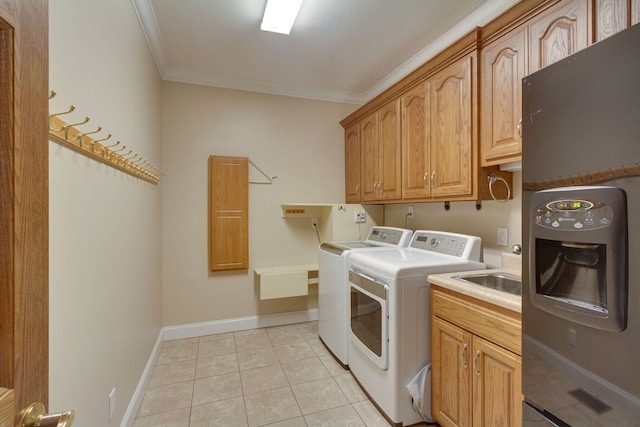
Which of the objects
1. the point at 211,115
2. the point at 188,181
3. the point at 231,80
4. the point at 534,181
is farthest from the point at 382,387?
the point at 231,80

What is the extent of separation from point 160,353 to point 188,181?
161cm

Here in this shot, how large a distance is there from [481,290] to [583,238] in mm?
632

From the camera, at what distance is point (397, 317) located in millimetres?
1666

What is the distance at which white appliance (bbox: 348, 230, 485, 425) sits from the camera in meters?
1.68

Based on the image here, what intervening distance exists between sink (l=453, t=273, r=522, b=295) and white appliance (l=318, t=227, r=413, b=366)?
0.82 meters

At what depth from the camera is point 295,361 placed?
8.18 ft

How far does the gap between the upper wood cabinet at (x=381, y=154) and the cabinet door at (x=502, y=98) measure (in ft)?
2.62

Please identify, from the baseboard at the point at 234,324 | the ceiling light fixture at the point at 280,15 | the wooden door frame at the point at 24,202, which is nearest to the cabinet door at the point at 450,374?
the wooden door frame at the point at 24,202

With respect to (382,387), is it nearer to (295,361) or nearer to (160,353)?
(295,361)

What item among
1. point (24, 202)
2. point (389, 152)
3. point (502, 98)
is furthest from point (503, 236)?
point (24, 202)

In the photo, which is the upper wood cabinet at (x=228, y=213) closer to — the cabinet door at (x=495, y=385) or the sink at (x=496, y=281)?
the sink at (x=496, y=281)

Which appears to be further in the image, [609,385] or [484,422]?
[484,422]

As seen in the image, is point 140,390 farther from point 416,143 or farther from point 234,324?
point 416,143

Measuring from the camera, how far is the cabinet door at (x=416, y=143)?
2.16 metres
